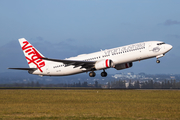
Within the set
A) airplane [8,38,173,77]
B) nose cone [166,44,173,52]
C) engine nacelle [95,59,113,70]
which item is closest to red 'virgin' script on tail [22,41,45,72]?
airplane [8,38,173,77]

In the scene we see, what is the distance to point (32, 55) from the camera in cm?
6094

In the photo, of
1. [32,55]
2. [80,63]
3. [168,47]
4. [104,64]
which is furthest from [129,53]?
[32,55]

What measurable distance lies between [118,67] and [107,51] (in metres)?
5.54

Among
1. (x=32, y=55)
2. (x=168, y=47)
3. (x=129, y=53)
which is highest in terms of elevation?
(x=32, y=55)

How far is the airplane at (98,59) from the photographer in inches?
1860

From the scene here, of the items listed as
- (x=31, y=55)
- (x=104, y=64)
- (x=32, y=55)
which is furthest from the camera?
(x=31, y=55)

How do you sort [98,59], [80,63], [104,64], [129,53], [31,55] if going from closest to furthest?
1. [129,53]
2. [104,64]
3. [80,63]
4. [98,59]
5. [31,55]

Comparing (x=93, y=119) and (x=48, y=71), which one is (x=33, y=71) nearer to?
(x=48, y=71)

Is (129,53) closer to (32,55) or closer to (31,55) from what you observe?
(32,55)

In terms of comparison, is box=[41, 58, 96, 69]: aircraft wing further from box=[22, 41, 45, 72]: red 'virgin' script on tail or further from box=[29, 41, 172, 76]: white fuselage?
box=[22, 41, 45, 72]: red 'virgin' script on tail

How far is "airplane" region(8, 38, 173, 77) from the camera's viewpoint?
47250 mm

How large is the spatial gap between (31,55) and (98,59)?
55.6ft

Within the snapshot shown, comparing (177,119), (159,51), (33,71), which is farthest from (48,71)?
(177,119)

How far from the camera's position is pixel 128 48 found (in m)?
48.8
